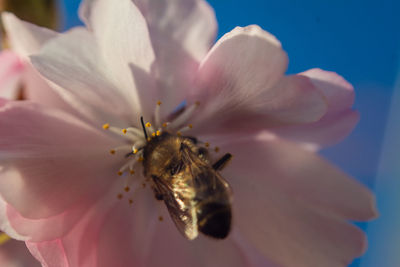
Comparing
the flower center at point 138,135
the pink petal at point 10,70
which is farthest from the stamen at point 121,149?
the pink petal at point 10,70

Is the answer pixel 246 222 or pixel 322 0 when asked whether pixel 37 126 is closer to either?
pixel 246 222

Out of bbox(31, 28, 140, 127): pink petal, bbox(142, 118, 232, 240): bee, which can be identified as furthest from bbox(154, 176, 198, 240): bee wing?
bbox(31, 28, 140, 127): pink petal

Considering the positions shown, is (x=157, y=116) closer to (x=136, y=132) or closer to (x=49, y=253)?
(x=136, y=132)

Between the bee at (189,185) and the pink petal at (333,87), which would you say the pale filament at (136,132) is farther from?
the pink petal at (333,87)

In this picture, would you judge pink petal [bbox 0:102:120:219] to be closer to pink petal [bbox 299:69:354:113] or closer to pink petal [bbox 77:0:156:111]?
pink petal [bbox 77:0:156:111]

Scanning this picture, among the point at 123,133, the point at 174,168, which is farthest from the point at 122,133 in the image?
the point at 174,168
